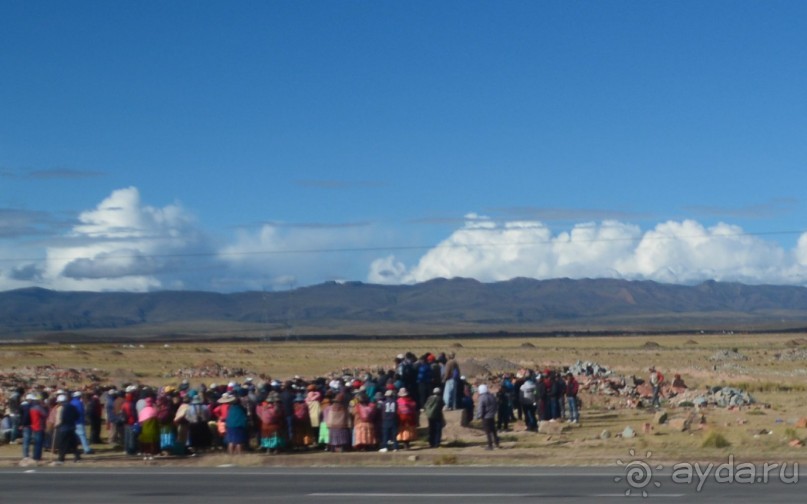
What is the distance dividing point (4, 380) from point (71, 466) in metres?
32.0

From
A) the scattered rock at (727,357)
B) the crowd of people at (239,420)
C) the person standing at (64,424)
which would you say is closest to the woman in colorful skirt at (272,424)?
the crowd of people at (239,420)

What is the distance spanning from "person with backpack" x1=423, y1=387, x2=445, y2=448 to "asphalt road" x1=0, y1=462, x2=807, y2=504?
2534 millimetres

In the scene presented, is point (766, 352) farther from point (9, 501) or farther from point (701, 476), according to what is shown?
point (9, 501)

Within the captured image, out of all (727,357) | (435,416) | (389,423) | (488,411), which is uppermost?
(727,357)

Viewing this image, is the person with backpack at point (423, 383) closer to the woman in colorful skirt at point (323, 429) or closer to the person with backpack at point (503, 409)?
the person with backpack at point (503, 409)

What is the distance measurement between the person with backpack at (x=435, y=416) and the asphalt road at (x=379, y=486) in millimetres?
2534

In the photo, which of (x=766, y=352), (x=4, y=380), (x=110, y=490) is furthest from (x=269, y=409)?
(x=766, y=352)

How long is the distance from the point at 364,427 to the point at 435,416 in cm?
151

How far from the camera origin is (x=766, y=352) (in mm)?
88000

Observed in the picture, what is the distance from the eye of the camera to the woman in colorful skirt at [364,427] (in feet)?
75.3

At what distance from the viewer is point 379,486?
17328 millimetres

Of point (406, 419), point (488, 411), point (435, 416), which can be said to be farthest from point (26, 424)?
point (488, 411)

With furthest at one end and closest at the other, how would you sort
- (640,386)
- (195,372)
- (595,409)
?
(195,372) < (640,386) < (595,409)

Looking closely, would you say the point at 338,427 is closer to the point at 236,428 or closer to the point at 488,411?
the point at 236,428
